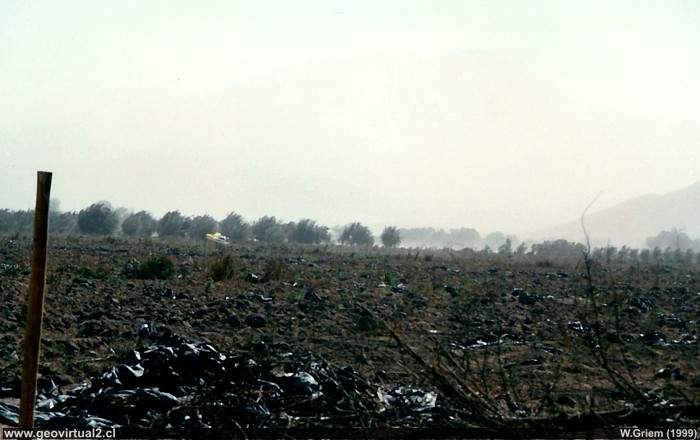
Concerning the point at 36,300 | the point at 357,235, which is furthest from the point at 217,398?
the point at 357,235

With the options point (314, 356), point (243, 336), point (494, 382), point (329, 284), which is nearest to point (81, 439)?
point (314, 356)

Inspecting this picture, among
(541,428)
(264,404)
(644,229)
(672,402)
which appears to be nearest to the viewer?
(541,428)

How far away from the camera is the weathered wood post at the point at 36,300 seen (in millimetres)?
5480

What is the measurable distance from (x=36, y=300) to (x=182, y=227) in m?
80.7

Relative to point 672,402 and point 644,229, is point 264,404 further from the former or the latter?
point 644,229

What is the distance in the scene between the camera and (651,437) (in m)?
5.02

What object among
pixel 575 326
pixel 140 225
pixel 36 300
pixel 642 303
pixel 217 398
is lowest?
pixel 217 398

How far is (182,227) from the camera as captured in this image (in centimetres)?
8469

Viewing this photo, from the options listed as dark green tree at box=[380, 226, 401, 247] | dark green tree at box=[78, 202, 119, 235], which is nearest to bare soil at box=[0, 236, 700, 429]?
dark green tree at box=[78, 202, 119, 235]

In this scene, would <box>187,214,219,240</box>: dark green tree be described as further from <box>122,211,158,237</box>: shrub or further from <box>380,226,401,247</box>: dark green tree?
<box>380,226,401,247</box>: dark green tree

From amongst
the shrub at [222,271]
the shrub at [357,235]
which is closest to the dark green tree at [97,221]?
the shrub at [357,235]

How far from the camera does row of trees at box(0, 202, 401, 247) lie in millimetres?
75688

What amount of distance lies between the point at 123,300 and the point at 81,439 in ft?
28.9

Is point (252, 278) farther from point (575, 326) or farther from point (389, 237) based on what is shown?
point (389, 237)
